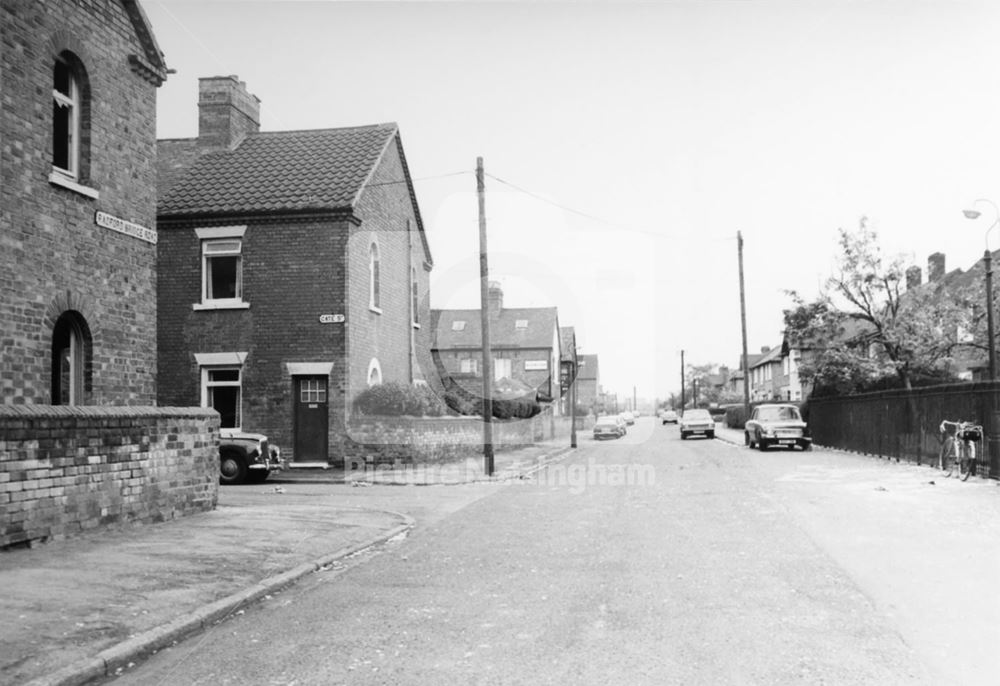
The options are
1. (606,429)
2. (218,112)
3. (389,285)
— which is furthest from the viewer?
(606,429)

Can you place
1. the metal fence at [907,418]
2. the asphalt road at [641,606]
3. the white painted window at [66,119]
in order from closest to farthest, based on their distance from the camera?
the asphalt road at [641,606] → the white painted window at [66,119] → the metal fence at [907,418]

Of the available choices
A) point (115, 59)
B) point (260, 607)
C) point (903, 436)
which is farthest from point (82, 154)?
point (903, 436)

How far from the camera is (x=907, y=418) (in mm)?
24500

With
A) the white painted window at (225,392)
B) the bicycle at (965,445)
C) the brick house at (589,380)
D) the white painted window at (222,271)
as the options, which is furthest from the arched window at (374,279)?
the brick house at (589,380)

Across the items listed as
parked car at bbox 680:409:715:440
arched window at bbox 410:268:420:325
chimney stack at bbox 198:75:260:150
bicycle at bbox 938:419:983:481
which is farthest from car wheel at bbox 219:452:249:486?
parked car at bbox 680:409:715:440

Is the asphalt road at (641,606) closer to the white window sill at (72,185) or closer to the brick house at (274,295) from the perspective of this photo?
the white window sill at (72,185)

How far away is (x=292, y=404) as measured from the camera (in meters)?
22.2

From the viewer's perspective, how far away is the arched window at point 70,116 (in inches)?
496

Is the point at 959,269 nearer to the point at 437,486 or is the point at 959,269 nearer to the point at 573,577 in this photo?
the point at 437,486

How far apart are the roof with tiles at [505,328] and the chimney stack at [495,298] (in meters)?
0.60

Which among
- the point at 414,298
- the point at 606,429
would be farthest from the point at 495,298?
the point at 414,298

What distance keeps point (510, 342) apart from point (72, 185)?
56.8 m

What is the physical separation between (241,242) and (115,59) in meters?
9.46

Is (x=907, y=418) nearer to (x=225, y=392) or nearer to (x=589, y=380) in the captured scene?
(x=225, y=392)
